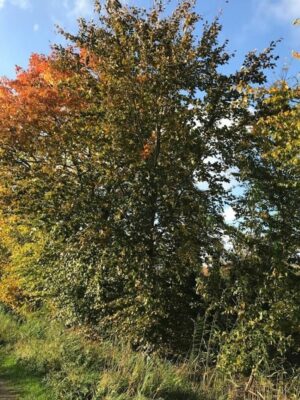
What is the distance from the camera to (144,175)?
1273 centimetres

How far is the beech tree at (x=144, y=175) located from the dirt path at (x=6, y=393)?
3502mm

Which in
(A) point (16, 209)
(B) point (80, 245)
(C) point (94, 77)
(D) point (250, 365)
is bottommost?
(D) point (250, 365)

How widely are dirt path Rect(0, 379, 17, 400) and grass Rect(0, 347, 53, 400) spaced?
69 millimetres

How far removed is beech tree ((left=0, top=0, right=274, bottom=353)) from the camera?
12.4m

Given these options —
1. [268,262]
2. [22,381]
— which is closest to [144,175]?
[268,262]

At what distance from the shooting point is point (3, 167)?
14.9 meters

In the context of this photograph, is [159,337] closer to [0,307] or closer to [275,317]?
[275,317]

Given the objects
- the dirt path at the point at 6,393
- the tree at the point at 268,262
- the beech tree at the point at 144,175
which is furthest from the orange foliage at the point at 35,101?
the dirt path at the point at 6,393

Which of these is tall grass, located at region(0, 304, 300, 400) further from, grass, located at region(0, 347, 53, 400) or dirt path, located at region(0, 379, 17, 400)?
dirt path, located at region(0, 379, 17, 400)

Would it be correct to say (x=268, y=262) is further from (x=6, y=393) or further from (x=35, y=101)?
(x=35, y=101)

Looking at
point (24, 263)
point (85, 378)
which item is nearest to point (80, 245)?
point (85, 378)

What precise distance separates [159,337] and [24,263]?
24.9ft

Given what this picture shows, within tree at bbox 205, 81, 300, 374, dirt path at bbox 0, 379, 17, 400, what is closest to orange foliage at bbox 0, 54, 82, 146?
tree at bbox 205, 81, 300, 374

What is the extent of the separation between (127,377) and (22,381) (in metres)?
2.54
